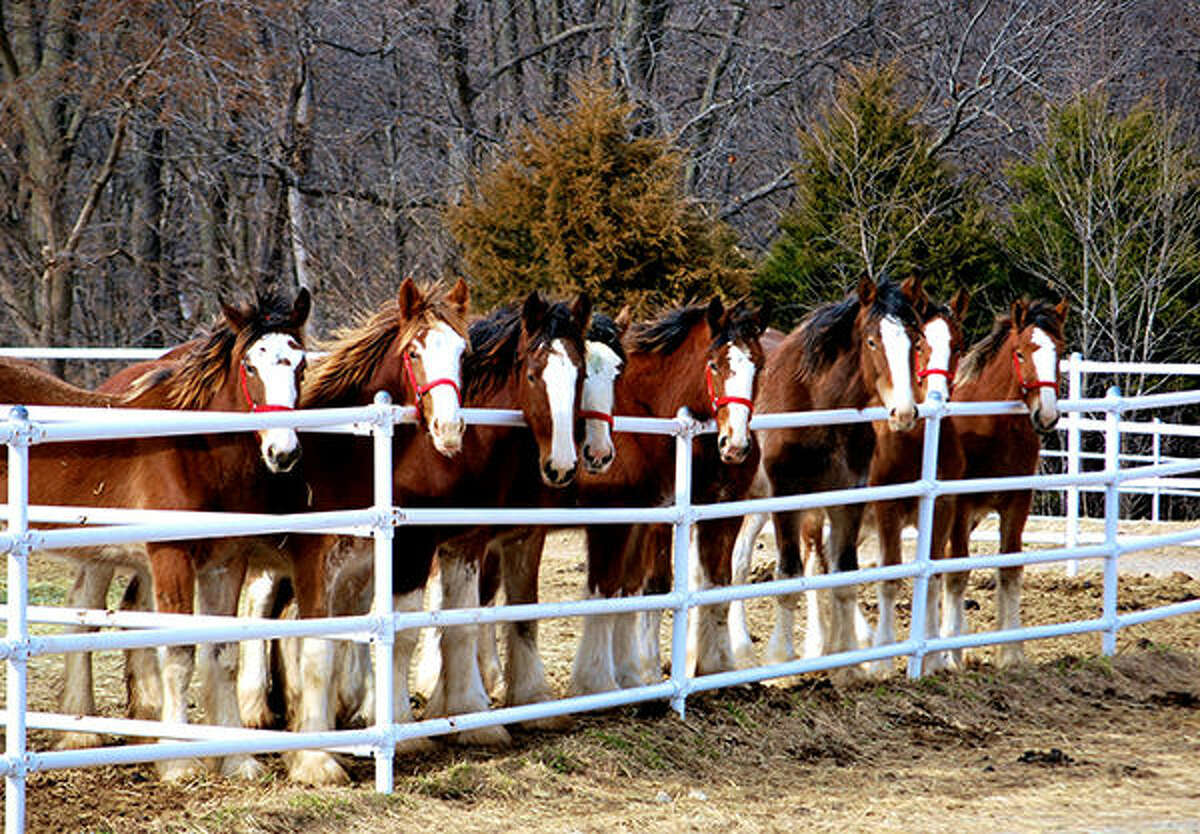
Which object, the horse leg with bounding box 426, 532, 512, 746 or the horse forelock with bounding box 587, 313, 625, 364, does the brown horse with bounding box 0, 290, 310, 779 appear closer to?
the horse leg with bounding box 426, 532, 512, 746

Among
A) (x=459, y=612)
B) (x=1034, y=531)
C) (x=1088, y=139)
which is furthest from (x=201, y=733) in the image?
(x=1088, y=139)

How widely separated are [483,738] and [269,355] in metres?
1.87

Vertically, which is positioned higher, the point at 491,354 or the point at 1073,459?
the point at 491,354

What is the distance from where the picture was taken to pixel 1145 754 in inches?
293

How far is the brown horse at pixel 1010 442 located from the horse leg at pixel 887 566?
51cm

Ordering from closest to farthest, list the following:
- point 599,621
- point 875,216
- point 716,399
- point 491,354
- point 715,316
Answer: point 491,354
point 599,621
point 716,399
point 715,316
point 875,216

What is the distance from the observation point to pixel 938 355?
9.14 meters

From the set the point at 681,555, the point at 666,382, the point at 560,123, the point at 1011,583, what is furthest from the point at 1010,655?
the point at 560,123

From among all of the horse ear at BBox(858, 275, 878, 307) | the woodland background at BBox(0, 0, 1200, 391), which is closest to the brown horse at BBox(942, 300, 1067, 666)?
the horse ear at BBox(858, 275, 878, 307)

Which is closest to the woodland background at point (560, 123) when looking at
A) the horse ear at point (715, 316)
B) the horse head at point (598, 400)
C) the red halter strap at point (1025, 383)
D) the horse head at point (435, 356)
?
the red halter strap at point (1025, 383)

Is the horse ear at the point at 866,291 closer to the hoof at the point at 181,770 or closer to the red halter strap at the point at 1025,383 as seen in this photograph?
the red halter strap at the point at 1025,383

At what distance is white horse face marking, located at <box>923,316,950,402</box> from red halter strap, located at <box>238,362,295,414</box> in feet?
13.2

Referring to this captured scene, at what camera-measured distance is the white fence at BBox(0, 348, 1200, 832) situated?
16.5 feet

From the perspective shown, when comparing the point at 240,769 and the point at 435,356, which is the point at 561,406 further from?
the point at 240,769
